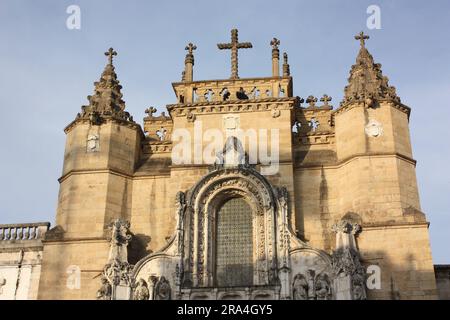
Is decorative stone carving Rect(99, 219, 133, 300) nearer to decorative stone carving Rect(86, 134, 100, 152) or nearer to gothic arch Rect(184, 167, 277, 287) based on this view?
gothic arch Rect(184, 167, 277, 287)

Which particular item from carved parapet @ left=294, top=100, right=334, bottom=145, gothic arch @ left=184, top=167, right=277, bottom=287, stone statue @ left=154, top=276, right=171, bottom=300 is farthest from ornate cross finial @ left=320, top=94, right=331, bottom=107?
stone statue @ left=154, top=276, right=171, bottom=300

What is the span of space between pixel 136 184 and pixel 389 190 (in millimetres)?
8578

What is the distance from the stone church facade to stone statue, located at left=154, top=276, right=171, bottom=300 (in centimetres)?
4

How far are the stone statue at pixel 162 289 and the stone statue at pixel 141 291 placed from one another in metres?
0.31

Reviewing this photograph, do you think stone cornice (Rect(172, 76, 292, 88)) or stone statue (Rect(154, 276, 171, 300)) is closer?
stone statue (Rect(154, 276, 171, 300))

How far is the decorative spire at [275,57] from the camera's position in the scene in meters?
27.8

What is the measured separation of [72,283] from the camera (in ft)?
79.5

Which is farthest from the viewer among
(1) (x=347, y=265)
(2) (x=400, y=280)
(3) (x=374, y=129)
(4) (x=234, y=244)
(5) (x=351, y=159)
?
(3) (x=374, y=129)

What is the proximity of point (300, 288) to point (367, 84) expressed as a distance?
7.85 meters

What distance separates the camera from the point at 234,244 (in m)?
24.7

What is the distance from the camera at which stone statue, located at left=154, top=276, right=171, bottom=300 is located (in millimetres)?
23391

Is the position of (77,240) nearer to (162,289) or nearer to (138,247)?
(138,247)

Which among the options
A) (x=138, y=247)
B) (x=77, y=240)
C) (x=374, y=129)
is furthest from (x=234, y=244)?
(x=374, y=129)

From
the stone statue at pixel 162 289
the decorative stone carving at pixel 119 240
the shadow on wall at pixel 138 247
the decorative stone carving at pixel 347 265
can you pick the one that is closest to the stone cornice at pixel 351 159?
the decorative stone carving at pixel 347 265
